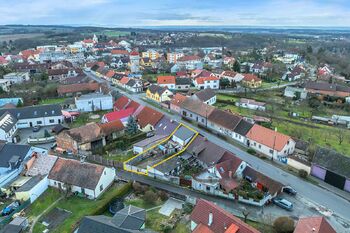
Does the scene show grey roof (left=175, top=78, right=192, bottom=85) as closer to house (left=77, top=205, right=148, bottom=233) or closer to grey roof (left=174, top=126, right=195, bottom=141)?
grey roof (left=174, top=126, right=195, bottom=141)

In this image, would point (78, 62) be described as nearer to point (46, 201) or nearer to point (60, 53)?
point (60, 53)

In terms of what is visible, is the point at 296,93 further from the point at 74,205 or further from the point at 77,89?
the point at 74,205

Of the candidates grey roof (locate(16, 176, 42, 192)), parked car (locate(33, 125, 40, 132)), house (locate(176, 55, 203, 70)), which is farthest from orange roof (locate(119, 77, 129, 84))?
grey roof (locate(16, 176, 42, 192))

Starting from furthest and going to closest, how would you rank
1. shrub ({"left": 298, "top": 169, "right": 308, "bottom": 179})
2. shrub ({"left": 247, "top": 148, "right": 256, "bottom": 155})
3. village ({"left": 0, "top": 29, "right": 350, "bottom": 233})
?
1. shrub ({"left": 247, "top": 148, "right": 256, "bottom": 155})
2. shrub ({"left": 298, "top": 169, "right": 308, "bottom": 179})
3. village ({"left": 0, "top": 29, "right": 350, "bottom": 233})

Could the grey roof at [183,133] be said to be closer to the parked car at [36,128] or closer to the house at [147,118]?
the house at [147,118]

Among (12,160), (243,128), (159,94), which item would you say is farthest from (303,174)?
(159,94)
